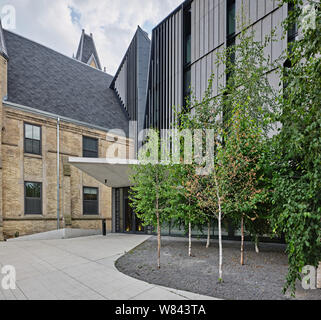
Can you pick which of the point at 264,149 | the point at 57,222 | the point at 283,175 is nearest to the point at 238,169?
the point at 264,149

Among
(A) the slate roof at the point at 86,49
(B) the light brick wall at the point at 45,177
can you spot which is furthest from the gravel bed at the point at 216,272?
(A) the slate roof at the point at 86,49

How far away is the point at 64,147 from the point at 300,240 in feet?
61.0

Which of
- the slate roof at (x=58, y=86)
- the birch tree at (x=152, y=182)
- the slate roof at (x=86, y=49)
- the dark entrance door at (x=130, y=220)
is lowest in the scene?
the dark entrance door at (x=130, y=220)

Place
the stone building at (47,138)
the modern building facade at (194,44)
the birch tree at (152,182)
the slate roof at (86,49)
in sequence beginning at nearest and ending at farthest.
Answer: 1. the birch tree at (152,182)
2. the modern building facade at (194,44)
3. the stone building at (47,138)
4. the slate roof at (86,49)

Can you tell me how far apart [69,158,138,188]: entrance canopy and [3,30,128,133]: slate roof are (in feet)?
23.6

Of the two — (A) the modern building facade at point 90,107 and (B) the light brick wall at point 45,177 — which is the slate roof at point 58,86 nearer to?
(A) the modern building facade at point 90,107

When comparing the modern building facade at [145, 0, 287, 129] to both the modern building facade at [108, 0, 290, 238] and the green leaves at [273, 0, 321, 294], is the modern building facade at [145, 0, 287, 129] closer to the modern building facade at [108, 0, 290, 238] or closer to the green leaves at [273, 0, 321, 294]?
the modern building facade at [108, 0, 290, 238]

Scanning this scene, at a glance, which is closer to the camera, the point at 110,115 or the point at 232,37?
the point at 232,37

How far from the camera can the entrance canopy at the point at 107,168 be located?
13.0m

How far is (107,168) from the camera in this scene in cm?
1423

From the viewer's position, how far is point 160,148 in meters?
8.82

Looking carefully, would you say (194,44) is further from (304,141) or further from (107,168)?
(304,141)
